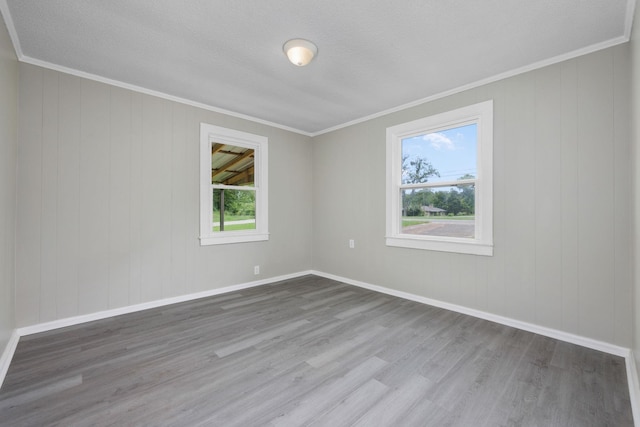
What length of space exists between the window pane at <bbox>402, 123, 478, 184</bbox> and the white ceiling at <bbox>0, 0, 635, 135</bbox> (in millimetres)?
529

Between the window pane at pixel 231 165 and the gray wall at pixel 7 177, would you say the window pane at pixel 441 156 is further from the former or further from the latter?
the gray wall at pixel 7 177

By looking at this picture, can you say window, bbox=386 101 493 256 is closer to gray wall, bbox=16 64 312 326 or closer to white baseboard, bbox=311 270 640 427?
white baseboard, bbox=311 270 640 427

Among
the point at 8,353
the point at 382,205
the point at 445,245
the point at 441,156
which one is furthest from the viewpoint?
the point at 382,205

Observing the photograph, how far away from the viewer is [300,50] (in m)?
2.36

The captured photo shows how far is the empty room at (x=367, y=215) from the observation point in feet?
6.11

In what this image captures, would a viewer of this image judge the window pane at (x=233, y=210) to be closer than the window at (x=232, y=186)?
No

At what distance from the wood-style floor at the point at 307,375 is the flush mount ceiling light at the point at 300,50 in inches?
97.3

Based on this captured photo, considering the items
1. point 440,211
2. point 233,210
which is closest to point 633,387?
point 440,211

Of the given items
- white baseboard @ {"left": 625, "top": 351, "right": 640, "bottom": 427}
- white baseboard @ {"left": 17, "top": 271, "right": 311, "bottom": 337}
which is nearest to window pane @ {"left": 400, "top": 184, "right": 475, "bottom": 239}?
white baseboard @ {"left": 625, "top": 351, "right": 640, "bottom": 427}

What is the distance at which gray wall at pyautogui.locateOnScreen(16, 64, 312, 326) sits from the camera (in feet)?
8.66

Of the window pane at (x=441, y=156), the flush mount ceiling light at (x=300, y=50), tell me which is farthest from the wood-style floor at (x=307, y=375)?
the flush mount ceiling light at (x=300, y=50)

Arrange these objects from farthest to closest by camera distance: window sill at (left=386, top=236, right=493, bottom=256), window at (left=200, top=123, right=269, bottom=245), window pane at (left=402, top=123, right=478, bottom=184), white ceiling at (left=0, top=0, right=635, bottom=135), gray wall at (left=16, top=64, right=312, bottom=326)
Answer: window at (left=200, top=123, right=269, bottom=245)
window pane at (left=402, top=123, right=478, bottom=184)
window sill at (left=386, top=236, right=493, bottom=256)
gray wall at (left=16, top=64, right=312, bottom=326)
white ceiling at (left=0, top=0, right=635, bottom=135)

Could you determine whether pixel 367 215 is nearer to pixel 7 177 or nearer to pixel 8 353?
pixel 7 177

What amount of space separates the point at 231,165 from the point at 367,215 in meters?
2.15
